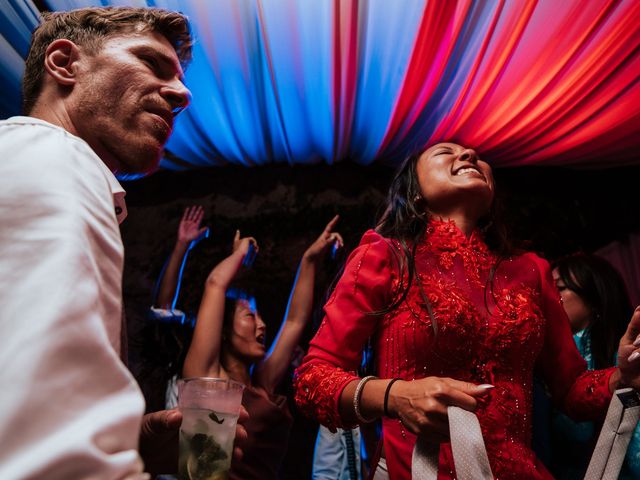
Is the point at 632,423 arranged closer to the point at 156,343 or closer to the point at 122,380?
the point at 122,380

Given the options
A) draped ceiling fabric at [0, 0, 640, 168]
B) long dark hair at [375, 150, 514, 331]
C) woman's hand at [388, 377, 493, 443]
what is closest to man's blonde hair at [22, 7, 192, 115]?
long dark hair at [375, 150, 514, 331]

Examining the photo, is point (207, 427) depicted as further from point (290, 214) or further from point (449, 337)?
point (290, 214)

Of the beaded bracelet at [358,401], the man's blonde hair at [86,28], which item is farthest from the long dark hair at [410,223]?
the man's blonde hair at [86,28]

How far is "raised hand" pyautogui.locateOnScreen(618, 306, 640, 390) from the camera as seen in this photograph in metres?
1.33

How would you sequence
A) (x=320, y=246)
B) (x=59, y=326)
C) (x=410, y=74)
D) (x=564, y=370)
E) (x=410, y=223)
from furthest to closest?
(x=320, y=246) < (x=410, y=74) < (x=410, y=223) < (x=564, y=370) < (x=59, y=326)

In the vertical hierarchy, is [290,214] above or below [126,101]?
below

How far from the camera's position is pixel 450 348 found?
1.42 m

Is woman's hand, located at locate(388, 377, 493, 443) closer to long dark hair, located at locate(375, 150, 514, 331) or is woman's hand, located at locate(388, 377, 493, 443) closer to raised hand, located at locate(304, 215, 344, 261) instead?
long dark hair, located at locate(375, 150, 514, 331)

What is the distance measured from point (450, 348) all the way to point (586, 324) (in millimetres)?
1512

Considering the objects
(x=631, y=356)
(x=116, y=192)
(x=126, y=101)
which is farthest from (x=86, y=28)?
(x=631, y=356)

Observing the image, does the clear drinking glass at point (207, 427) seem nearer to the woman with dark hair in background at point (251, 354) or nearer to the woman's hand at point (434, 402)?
the woman's hand at point (434, 402)

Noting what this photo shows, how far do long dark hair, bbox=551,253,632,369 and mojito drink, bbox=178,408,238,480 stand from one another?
192 centimetres

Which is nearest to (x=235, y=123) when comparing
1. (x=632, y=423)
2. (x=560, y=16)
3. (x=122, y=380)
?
(x=560, y=16)

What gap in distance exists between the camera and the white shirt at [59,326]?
0.49 m
